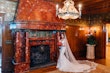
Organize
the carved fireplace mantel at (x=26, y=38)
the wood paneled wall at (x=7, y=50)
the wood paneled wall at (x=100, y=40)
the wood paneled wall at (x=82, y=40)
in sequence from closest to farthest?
the carved fireplace mantel at (x=26, y=38)
the wood paneled wall at (x=7, y=50)
the wood paneled wall at (x=82, y=40)
the wood paneled wall at (x=100, y=40)

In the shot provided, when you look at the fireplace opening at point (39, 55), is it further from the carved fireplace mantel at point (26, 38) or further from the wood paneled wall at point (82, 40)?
the wood paneled wall at point (82, 40)

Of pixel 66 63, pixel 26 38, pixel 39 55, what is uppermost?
pixel 26 38

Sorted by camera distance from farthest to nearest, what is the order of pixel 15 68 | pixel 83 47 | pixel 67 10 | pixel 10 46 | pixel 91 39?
pixel 83 47 < pixel 91 39 < pixel 10 46 < pixel 15 68 < pixel 67 10

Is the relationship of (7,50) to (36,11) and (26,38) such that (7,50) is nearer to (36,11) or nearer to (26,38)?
(26,38)

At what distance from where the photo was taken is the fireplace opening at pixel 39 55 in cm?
610

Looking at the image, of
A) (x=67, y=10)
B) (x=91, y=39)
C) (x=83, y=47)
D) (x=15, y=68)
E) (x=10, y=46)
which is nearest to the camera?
(x=67, y=10)

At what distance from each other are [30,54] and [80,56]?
156 inches

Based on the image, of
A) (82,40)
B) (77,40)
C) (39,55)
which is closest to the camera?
(39,55)

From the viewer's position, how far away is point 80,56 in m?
8.73

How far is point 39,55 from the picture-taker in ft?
20.9

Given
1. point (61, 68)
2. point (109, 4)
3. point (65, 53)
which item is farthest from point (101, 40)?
point (61, 68)

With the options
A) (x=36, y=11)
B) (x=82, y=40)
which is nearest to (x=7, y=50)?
(x=36, y=11)

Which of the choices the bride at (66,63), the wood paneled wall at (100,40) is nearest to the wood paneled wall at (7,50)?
the bride at (66,63)

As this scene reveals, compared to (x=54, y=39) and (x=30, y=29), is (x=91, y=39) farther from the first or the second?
(x=30, y=29)
